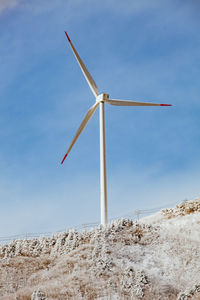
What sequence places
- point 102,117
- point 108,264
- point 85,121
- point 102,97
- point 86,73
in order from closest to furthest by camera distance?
1. point 108,264
2. point 102,117
3. point 102,97
4. point 85,121
5. point 86,73

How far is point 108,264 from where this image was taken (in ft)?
67.5

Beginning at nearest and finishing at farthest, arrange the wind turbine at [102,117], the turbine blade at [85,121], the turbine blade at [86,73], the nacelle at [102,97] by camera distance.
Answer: the wind turbine at [102,117] → the turbine blade at [85,121] → the nacelle at [102,97] → the turbine blade at [86,73]

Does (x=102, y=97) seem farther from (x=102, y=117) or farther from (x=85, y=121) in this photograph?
(x=85, y=121)

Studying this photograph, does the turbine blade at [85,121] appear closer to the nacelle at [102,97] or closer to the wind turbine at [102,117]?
the wind turbine at [102,117]

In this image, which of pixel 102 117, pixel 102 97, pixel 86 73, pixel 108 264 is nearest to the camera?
pixel 108 264

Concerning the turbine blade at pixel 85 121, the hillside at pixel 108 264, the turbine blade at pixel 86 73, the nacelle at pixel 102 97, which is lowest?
the hillside at pixel 108 264

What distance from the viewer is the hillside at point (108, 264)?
18344 millimetres

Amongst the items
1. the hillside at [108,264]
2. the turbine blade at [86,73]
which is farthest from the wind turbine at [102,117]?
the hillside at [108,264]

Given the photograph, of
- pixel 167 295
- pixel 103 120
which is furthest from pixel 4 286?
pixel 103 120

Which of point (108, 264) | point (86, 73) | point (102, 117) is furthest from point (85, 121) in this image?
point (108, 264)

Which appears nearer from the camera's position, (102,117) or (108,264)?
(108,264)

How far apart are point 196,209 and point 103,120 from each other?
13616mm

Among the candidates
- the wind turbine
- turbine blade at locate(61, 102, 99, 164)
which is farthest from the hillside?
turbine blade at locate(61, 102, 99, 164)

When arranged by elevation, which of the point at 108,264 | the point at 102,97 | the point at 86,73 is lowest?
the point at 108,264
